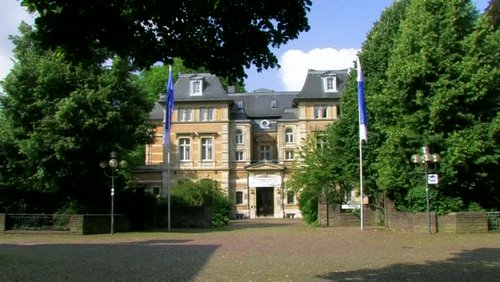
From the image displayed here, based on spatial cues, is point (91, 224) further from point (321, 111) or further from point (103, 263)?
point (321, 111)

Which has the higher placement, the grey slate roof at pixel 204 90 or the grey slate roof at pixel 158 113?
the grey slate roof at pixel 204 90

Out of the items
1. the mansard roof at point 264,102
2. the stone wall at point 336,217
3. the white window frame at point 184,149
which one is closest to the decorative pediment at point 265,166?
the white window frame at point 184,149

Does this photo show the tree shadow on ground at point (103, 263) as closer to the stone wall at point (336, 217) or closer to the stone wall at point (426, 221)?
the stone wall at point (426, 221)

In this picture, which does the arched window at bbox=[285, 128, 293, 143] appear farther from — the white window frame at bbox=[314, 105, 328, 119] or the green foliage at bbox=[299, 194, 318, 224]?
the green foliage at bbox=[299, 194, 318, 224]

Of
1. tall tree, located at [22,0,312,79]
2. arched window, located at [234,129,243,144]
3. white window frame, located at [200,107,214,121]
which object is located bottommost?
tall tree, located at [22,0,312,79]

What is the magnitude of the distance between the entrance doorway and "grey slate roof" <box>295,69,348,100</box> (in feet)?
36.5

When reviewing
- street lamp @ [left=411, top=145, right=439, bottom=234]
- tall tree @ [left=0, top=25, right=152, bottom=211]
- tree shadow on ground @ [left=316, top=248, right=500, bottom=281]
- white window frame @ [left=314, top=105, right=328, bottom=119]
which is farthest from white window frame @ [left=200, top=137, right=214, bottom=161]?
tree shadow on ground @ [left=316, top=248, right=500, bottom=281]

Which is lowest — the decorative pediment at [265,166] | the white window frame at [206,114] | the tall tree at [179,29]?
the tall tree at [179,29]

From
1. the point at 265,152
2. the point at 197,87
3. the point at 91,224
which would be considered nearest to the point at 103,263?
the point at 91,224

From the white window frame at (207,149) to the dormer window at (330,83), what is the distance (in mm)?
14273

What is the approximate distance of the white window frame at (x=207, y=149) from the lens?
65.6 m

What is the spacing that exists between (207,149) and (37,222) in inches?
1512

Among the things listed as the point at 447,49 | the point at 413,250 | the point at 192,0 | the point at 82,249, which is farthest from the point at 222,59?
the point at 447,49

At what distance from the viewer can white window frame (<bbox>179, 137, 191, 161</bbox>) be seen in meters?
65.7
